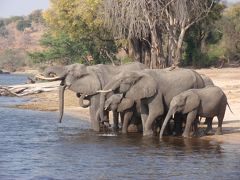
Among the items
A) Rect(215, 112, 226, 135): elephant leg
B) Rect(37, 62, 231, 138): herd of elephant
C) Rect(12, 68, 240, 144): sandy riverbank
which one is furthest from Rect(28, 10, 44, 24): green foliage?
Rect(215, 112, 226, 135): elephant leg

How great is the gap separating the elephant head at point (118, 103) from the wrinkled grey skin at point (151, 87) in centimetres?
15

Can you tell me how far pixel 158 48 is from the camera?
120ft

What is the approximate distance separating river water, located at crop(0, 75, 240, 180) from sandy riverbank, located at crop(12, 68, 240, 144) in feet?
4.63

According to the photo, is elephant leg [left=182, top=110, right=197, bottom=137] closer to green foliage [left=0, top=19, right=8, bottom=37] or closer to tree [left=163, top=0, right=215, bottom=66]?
tree [left=163, top=0, right=215, bottom=66]

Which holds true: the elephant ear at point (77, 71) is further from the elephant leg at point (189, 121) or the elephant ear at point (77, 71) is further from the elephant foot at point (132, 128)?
the elephant leg at point (189, 121)

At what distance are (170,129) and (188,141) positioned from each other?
153 centimetres

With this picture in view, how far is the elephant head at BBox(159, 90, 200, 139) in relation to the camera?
1797cm

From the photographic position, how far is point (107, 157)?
15461 mm

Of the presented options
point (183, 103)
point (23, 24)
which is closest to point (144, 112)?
point (183, 103)

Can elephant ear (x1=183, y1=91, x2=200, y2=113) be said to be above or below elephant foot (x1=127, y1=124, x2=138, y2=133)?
above

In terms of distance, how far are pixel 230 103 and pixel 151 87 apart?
25.8ft

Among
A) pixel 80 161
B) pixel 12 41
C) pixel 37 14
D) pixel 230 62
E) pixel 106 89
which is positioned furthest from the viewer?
pixel 37 14

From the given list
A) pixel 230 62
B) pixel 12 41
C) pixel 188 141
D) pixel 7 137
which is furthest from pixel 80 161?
pixel 12 41

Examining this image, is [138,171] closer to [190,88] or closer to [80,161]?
[80,161]
